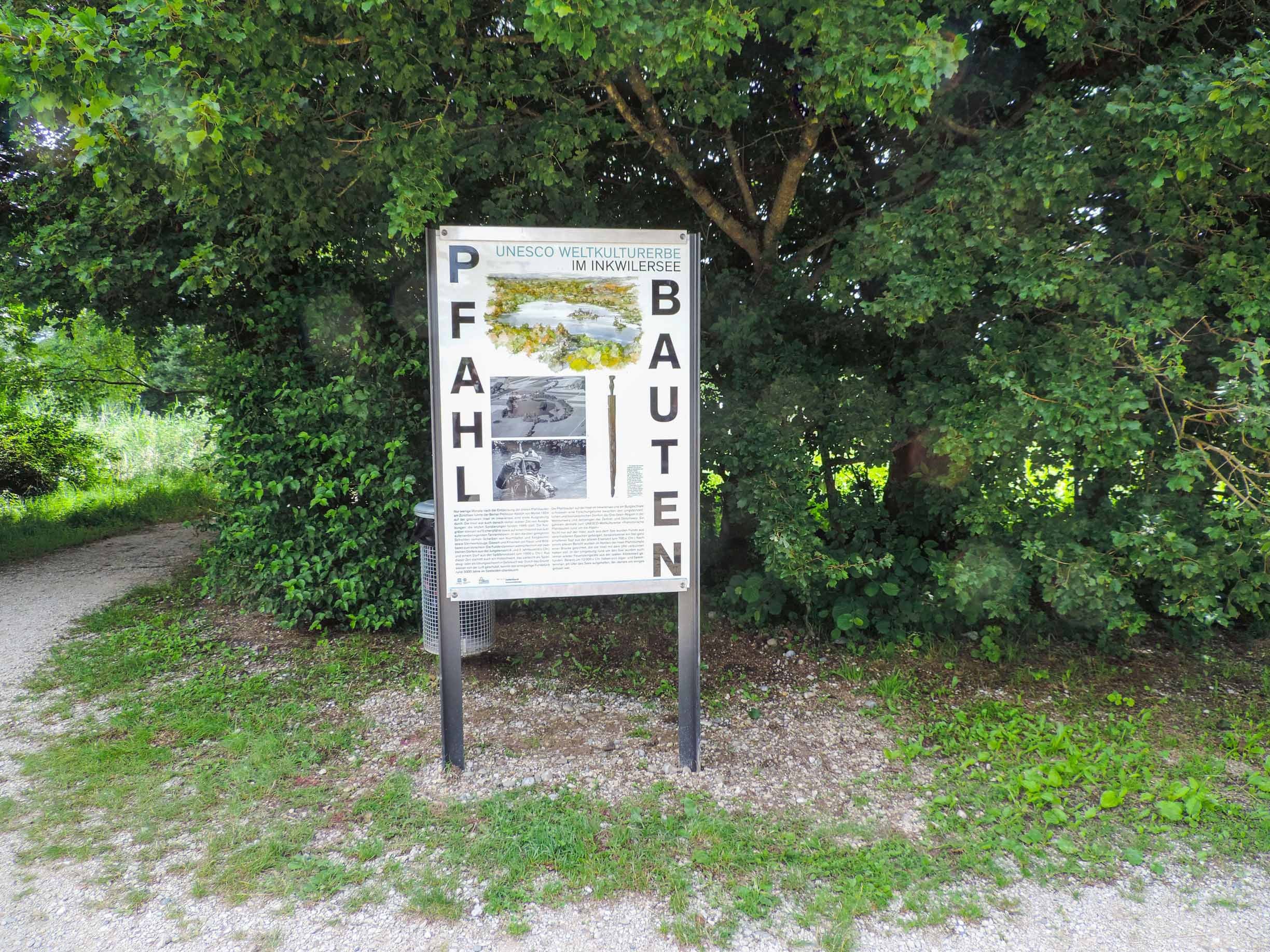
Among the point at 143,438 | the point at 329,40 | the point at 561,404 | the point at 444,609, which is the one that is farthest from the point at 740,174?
the point at 143,438

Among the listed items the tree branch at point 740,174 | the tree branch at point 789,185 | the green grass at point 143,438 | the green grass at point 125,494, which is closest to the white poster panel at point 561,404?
the tree branch at point 789,185

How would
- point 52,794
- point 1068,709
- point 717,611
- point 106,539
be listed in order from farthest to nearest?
point 106,539, point 717,611, point 1068,709, point 52,794

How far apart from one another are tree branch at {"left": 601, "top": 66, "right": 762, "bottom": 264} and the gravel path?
13.1ft

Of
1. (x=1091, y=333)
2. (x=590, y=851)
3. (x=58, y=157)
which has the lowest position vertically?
(x=590, y=851)

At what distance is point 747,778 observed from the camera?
4.14 metres

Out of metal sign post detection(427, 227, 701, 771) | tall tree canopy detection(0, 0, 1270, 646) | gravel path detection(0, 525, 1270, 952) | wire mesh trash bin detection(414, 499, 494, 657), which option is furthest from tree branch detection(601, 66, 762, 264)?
gravel path detection(0, 525, 1270, 952)

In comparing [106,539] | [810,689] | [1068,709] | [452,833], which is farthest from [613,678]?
[106,539]

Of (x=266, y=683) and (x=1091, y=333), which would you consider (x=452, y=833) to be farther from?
(x=1091, y=333)

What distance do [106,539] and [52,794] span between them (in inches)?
290

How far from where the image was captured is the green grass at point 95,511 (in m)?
9.86

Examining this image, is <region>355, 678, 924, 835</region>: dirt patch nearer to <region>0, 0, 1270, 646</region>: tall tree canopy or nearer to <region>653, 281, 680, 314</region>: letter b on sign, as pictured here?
<region>0, 0, 1270, 646</region>: tall tree canopy

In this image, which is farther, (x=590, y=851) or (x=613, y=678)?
(x=613, y=678)

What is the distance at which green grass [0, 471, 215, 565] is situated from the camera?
9.86 m

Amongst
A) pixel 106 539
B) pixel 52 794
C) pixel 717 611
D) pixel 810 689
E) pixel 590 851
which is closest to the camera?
pixel 590 851
